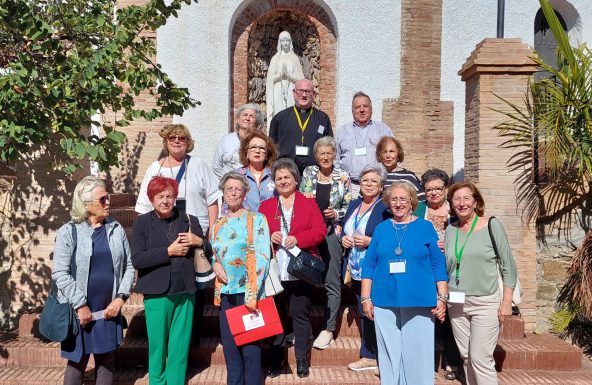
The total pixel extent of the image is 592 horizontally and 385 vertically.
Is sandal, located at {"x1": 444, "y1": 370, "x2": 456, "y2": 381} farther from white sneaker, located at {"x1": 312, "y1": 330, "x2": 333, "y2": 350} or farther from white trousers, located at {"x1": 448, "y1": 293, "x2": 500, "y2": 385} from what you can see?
white sneaker, located at {"x1": 312, "y1": 330, "x2": 333, "y2": 350}

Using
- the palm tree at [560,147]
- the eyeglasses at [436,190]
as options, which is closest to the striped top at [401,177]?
the eyeglasses at [436,190]

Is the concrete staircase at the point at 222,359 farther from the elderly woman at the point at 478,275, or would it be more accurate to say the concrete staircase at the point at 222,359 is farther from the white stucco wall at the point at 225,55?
the white stucco wall at the point at 225,55

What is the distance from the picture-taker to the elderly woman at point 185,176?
179 inches

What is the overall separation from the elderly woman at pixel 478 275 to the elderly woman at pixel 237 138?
2.09m

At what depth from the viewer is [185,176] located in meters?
4.63

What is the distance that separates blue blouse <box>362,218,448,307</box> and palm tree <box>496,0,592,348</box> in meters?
2.69

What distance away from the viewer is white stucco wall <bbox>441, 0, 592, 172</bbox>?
31.3 ft

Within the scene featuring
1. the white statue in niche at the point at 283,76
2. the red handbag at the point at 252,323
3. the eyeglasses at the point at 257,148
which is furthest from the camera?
the white statue in niche at the point at 283,76

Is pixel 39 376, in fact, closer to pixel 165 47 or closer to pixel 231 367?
pixel 231 367

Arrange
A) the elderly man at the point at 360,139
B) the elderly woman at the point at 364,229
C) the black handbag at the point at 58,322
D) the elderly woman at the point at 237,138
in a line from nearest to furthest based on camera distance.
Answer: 1. the black handbag at the point at 58,322
2. the elderly woman at the point at 364,229
3. the elderly woman at the point at 237,138
4. the elderly man at the point at 360,139

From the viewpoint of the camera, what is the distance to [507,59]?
6.04 m

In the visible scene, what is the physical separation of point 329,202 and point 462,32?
6.25m

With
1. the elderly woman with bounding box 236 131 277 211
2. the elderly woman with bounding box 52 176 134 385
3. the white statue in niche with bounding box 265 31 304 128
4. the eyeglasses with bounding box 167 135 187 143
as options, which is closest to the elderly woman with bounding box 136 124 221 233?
the eyeglasses with bounding box 167 135 187 143

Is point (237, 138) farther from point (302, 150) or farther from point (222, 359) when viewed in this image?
point (222, 359)
